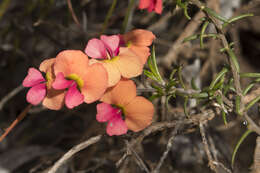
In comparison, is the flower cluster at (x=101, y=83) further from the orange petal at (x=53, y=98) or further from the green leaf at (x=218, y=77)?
the green leaf at (x=218, y=77)

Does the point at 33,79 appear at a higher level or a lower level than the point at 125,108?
higher

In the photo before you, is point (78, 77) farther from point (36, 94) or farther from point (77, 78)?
point (36, 94)

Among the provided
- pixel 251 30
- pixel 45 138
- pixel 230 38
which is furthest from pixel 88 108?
pixel 251 30

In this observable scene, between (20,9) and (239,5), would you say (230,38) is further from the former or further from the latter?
(20,9)

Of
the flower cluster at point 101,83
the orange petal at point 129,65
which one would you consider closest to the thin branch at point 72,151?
the flower cluster at point 101,83

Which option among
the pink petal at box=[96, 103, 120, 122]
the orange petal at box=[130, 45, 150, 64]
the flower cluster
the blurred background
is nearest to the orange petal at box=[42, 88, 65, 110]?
the flower cluster

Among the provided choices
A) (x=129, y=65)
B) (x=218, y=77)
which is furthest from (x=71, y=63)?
(x=218, y=77)
